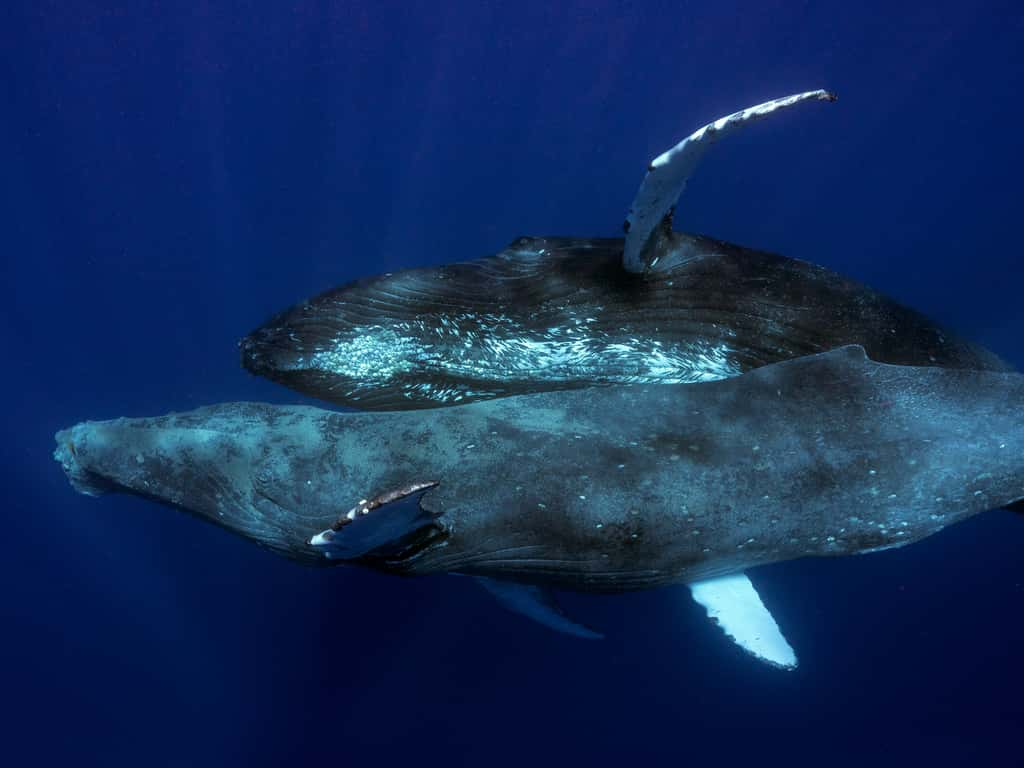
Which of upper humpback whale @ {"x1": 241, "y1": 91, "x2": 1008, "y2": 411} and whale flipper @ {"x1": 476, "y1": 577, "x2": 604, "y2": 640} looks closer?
upper humpback whale @ {"x1": 241, "y1": 91, "x2": 1008, "y2": 411}

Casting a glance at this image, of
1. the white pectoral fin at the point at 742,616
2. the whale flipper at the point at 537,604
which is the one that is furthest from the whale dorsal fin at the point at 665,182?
the whale flipper at the point at 537,604

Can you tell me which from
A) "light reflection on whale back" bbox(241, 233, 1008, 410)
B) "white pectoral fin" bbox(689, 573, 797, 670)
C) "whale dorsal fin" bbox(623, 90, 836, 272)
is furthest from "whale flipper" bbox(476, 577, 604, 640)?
"whale dorsal fin" bbox(623, 90, 836, 272)

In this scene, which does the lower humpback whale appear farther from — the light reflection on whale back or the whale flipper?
the whale flipper

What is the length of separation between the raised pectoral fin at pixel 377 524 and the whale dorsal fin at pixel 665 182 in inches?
83.6

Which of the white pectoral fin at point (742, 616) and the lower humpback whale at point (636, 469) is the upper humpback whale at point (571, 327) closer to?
the lower humpback whale at point (636, 469)

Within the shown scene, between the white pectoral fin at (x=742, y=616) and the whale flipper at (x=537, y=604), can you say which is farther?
the whale flipper at (x=537, y=604)

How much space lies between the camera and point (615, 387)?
13.9 feet

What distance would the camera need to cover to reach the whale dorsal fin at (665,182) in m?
3.17

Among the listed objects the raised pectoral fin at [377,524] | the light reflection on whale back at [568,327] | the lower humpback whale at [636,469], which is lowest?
the raised pectoral fin at [377,524]

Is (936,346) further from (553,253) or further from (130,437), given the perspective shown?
(130,437)

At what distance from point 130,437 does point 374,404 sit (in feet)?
5.41

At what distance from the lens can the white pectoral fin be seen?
4.53 meters

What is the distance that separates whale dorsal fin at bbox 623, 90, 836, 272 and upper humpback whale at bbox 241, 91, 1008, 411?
12cm

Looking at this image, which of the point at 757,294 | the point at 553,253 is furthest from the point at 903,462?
the point at 553,253
